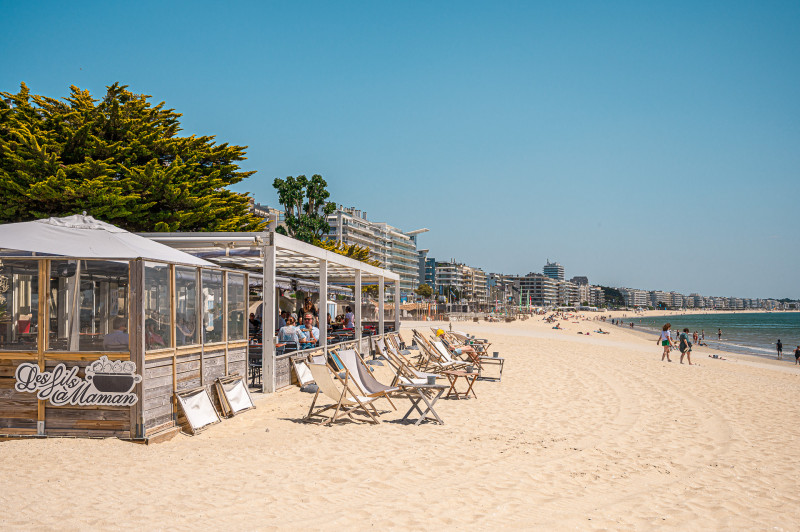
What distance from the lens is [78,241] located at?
6.94m

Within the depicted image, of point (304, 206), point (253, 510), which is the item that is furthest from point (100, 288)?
point (304, 206)

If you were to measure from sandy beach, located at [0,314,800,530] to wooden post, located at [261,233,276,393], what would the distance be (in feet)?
2.09

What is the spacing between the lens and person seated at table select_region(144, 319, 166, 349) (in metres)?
6.18

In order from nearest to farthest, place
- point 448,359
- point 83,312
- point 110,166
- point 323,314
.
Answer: point 83,312, point 323,314, point 448,359, point 110,166

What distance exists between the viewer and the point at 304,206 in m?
36.4

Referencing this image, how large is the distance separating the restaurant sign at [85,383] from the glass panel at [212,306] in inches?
55.9

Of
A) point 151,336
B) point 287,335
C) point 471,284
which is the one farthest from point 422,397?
point 471,284

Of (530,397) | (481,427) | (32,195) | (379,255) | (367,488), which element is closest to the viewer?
(367,488)

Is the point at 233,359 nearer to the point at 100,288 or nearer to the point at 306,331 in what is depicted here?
the point at 100,288

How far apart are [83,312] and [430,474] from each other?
377 centimetres

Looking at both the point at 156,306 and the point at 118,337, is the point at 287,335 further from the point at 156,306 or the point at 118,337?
the point at 118,337

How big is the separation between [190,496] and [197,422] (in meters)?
2.38

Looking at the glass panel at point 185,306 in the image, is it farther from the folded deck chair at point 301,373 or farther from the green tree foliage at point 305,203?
the green tree foliage at point 305,203

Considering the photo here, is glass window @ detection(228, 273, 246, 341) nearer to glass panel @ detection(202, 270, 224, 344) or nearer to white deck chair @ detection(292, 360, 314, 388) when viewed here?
glass panel @ detection(202, 270, 224, 344)
